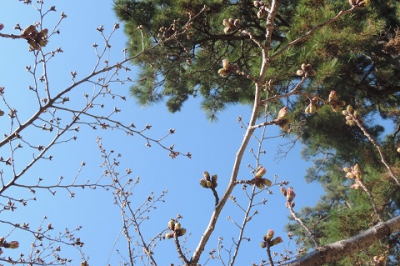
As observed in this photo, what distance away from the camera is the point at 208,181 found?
4.39 feet

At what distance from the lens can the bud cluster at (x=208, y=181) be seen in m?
1.33

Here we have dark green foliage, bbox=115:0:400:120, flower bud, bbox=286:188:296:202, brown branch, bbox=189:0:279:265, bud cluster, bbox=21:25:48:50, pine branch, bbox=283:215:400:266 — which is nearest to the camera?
bud cluster, bbox=21:25:48:50

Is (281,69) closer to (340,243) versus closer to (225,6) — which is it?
(225,6)

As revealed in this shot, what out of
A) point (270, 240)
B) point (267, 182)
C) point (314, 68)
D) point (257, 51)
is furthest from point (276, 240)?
point (257, 51)

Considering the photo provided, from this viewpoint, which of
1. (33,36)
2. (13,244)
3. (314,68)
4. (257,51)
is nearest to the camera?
(33,36)

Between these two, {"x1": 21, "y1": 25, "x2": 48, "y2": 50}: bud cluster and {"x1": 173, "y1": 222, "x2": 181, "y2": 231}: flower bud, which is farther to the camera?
{"x1": 173, "y1": 222, "x2": 181, "y2": 231}: flower bud

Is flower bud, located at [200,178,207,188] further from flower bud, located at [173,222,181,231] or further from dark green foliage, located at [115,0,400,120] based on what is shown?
dark green foliage, located at [115,0,400,120]

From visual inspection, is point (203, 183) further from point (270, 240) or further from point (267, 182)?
point (270, 240)

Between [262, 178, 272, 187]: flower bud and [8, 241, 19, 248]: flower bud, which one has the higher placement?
[8, 241, 19, 248]: flower bud

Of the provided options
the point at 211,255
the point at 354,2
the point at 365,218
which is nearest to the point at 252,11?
the point at 365,218

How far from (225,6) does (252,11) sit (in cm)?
53

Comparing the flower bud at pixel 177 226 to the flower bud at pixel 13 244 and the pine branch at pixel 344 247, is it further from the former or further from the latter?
the flower bud at pixel 13 244

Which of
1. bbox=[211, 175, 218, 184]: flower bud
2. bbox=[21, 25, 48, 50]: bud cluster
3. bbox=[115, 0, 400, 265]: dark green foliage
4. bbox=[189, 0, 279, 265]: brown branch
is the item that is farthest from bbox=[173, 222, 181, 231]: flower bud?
bbox=[115, 0, 400, 265]: dark green foliage

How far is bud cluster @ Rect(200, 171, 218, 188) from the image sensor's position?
133 cm
